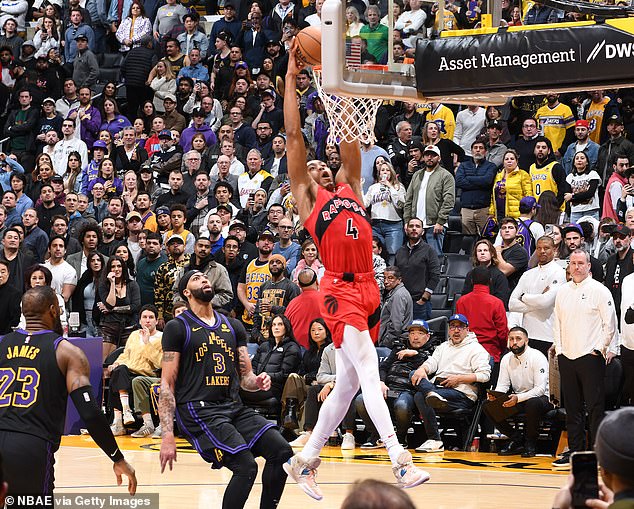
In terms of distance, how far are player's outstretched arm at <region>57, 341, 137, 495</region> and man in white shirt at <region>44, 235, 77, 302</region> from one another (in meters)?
9.33

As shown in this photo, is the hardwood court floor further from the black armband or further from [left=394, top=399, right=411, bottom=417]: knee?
the black armband

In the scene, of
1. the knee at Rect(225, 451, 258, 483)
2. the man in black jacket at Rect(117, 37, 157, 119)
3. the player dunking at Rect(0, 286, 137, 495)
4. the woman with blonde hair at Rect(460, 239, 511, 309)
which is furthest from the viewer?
the man in black jacket at Rect(117, 37, 157, 119)

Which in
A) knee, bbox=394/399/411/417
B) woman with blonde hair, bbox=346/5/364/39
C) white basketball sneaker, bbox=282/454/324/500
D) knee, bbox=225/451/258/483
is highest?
woman with blonde hair, bbox=346/5/364/39

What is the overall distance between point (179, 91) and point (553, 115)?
7.22m

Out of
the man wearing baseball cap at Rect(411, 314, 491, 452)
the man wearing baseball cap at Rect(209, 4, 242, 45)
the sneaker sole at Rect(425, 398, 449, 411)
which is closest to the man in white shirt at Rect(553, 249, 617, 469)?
the man wearing baseball cap at Rect(411, 314, 491, 452)

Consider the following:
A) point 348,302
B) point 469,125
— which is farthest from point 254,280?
point 348,302

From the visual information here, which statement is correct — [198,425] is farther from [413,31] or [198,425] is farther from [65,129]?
[65,129]

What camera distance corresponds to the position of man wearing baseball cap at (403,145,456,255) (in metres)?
14.9

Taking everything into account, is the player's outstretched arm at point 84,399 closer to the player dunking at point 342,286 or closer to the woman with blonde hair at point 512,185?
the player dunking at point 342,286

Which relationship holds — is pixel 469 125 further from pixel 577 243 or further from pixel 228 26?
pixel 228 26

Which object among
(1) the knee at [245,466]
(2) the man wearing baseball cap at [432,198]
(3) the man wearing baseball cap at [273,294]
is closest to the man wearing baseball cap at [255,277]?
(3) the man wearing baseball cap at [273,294]

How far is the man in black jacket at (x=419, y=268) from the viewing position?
46.1 feet

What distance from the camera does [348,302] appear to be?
829 cm

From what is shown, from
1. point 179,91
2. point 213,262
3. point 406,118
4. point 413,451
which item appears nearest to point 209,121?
point 179,91
